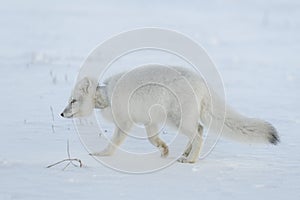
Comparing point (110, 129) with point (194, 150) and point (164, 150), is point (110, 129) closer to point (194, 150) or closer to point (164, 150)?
point (164, 150)

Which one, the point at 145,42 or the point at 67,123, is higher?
the point at 145,42

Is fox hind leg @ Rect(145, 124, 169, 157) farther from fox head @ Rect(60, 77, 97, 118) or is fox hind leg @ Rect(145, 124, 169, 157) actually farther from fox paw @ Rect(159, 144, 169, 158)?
fox head @ Rect(60, 77, 97, 118)

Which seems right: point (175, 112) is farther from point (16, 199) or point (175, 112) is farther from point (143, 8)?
point (143, 8)

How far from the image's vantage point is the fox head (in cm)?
568

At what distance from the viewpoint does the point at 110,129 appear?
6.82 m

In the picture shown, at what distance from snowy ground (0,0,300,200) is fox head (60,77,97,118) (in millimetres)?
342

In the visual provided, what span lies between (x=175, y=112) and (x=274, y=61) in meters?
8.90

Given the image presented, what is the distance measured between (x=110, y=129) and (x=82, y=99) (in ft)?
3.80

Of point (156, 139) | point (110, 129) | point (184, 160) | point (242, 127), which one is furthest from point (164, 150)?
point (110, 129)

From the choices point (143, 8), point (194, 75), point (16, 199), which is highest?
point (143, 8)

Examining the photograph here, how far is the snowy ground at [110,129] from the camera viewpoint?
179 inches

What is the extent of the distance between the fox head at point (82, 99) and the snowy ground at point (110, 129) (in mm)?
342

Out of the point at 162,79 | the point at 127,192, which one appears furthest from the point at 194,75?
the point at 127,192

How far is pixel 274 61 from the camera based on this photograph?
45.8 feet
